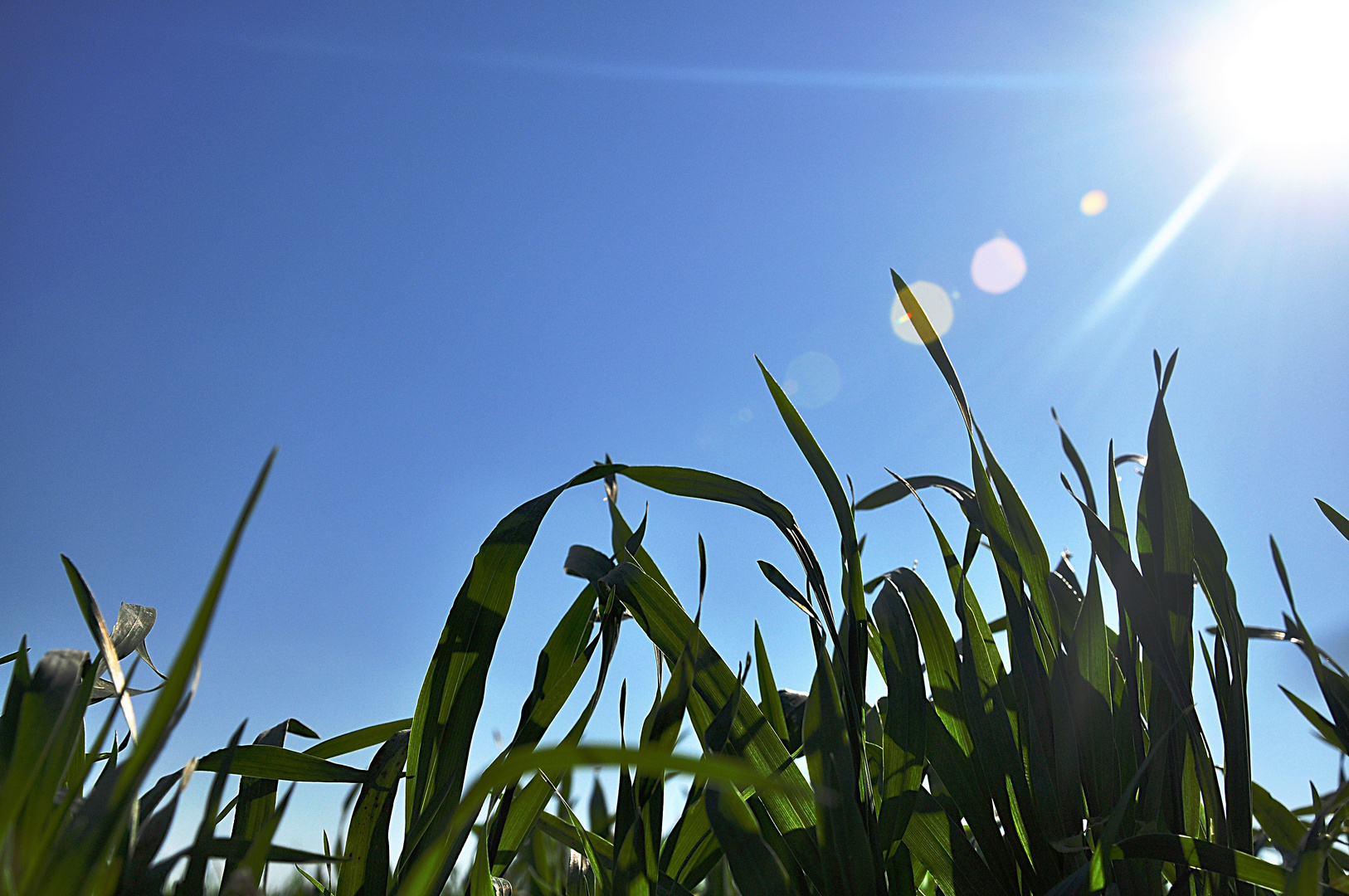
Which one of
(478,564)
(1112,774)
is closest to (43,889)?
(478,564)

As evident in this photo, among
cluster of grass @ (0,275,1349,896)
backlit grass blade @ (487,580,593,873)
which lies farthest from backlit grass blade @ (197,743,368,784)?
backlit grass blade @ (487,580,593,873)

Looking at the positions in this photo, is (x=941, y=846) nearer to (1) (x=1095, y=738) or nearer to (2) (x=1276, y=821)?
(1) (x=1095, y=738)

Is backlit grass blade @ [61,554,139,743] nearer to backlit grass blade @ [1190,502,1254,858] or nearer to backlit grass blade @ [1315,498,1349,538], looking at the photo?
backlit grass blade @ [1190,502,1254,858]

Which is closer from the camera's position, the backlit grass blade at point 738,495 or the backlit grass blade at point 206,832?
the backlit grass blade at point 206,832

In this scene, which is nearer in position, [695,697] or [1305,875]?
[1305,875]

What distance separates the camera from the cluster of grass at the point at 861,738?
1.35ft

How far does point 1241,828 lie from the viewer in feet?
1.51

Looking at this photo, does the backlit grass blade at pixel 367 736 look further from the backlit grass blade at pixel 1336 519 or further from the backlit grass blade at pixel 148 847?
the backlit grass blade at pixel 1336 519

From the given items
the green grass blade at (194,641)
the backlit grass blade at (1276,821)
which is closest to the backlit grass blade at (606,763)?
the green grass blade at (194,641)

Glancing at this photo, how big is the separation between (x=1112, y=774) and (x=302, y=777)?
0.51 metres

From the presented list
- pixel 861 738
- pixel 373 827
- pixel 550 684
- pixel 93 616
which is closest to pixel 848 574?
pixel 861 738

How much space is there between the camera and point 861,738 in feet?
1.52

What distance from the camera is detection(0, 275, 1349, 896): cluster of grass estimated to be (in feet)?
1.35

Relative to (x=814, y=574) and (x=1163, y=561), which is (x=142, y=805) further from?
(x=1163, y=561)
